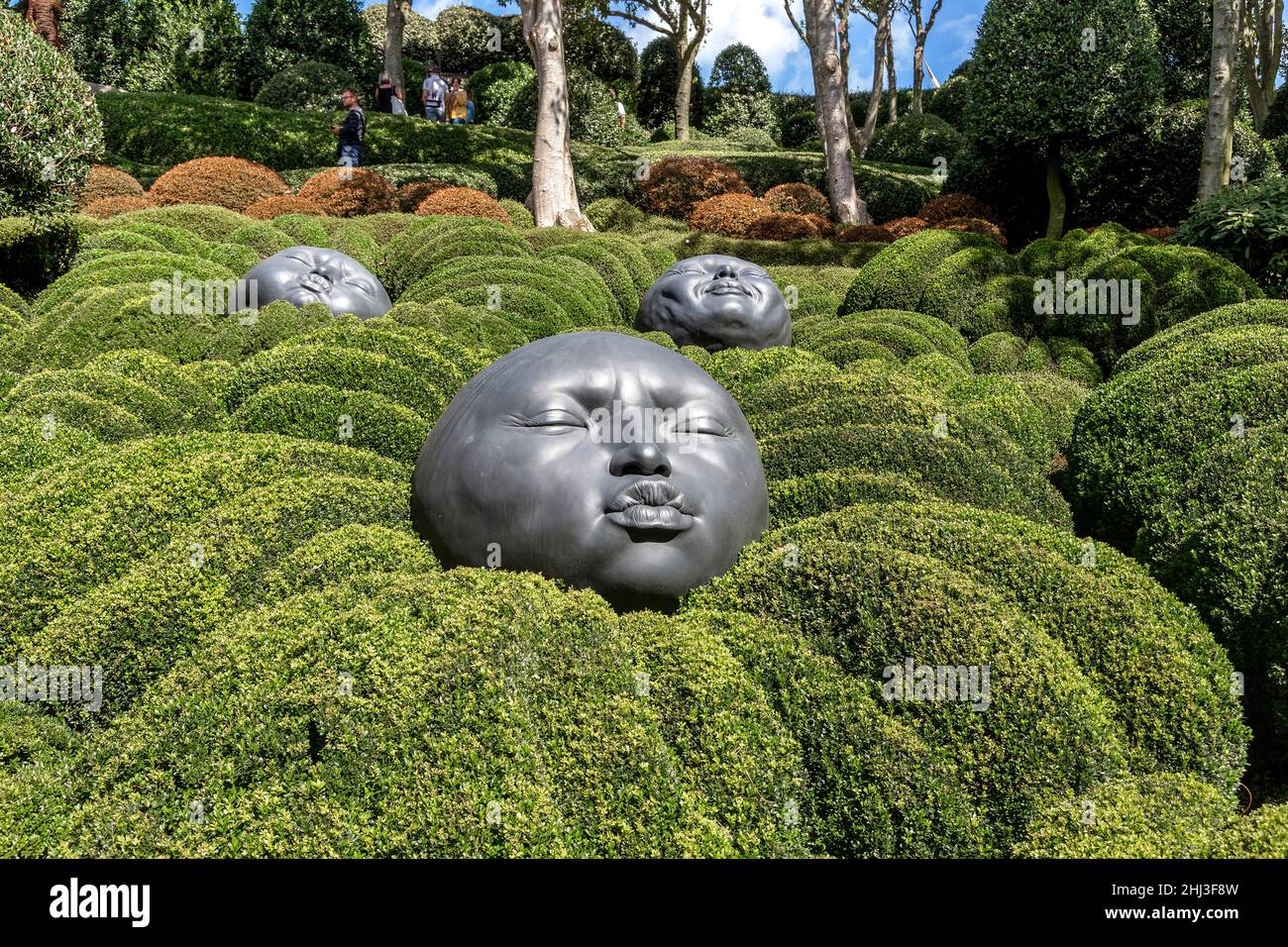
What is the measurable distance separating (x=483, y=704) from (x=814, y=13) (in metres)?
14.1

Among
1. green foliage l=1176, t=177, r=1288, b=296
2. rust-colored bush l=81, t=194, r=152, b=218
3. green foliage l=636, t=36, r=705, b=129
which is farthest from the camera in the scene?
green foliage l=636, t=36, r=705, b=129

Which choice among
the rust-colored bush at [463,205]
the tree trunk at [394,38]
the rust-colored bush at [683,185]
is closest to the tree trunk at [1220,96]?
the rust-colored bush at [683,185]

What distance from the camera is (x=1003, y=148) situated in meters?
14.6

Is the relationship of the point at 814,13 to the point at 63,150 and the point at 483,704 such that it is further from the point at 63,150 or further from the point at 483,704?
the point at 483,704

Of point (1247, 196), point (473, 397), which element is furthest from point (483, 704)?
point (1247, 196)

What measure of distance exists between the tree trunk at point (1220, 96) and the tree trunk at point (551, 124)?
8.10 m

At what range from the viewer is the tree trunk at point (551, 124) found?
1352 centimetres

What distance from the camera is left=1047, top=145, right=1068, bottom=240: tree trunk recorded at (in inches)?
561

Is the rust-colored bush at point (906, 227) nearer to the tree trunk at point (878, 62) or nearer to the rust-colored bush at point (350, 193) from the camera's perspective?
the rust-colored bush at point (350, 193)

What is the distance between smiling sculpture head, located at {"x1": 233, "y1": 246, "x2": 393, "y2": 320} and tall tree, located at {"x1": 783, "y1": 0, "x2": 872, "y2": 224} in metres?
9.05

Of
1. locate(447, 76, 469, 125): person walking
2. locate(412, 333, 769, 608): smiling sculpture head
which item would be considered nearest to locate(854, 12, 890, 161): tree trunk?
locate(447, 76, 469, 125): person walking

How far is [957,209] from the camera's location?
15.1 m

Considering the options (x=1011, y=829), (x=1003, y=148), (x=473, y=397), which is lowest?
(x=1011, y=829)

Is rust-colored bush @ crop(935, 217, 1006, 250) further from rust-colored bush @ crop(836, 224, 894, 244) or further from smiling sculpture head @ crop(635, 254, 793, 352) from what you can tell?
smiling sculpture head @ crop(635, 254, 793, 352)
